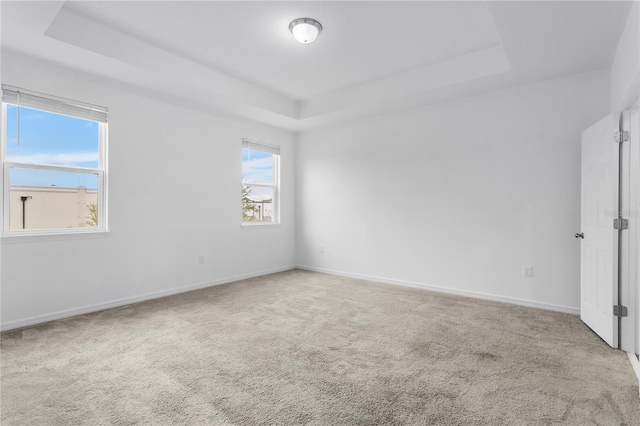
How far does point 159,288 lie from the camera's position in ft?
13.6

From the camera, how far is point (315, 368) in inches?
90.9

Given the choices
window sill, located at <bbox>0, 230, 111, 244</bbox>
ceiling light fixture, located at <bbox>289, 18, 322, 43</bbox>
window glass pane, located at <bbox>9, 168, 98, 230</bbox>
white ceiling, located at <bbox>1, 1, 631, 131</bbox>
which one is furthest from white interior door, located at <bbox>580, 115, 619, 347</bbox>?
window glass pane, located at <bbox>9, 168, 98, 230</bbox>

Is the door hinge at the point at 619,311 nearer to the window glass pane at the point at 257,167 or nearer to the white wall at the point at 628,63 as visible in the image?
the white wall at the point at 628,63

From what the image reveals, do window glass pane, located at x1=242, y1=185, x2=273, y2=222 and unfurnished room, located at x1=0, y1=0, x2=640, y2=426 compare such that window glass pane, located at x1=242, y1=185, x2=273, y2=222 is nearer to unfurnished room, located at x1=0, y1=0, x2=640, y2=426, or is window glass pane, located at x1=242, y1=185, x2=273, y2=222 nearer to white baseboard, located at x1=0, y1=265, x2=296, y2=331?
unfurnished room, located at x1=0, y1=0, x2=640, y2=426

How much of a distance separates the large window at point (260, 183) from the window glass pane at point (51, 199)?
2.11 meters

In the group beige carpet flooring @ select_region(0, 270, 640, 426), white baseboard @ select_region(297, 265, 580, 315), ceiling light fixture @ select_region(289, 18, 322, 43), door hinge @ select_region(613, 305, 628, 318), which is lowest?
beige carpet flooring @ select_region(0, 270, 640, 426)

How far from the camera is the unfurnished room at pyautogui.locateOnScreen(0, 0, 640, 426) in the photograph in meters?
2.11

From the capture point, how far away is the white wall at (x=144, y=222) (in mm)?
3152

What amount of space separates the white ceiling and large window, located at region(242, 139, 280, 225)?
1020mm

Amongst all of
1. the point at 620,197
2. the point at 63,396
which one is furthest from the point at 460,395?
the point at 63,396

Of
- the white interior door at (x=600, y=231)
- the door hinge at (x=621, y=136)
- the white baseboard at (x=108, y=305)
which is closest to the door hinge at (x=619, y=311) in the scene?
the white interior door at (x=600, y=231)

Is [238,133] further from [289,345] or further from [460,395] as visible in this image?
[460,395]

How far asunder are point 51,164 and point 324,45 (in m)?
2.98

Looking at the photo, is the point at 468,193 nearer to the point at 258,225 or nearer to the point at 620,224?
the point at 620,224
